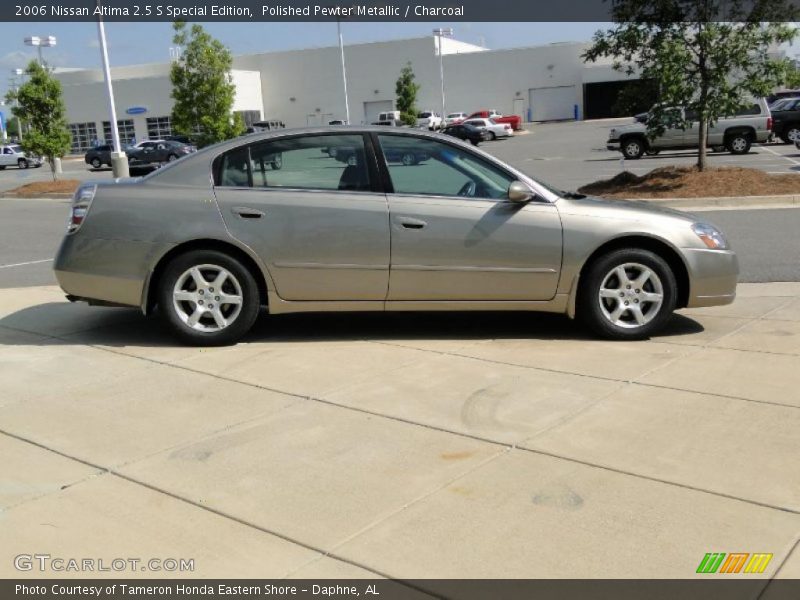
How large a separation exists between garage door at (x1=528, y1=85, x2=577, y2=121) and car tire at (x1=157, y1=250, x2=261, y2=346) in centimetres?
6875

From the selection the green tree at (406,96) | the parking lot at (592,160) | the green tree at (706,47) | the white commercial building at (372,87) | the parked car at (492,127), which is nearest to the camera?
the green tree at (706,47)

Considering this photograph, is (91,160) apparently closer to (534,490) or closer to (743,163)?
(743,163)

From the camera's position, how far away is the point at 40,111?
28531 mm

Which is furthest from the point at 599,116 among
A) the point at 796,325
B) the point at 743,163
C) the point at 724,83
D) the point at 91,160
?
the point at 796,325

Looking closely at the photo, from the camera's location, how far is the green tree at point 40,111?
28.0 meters

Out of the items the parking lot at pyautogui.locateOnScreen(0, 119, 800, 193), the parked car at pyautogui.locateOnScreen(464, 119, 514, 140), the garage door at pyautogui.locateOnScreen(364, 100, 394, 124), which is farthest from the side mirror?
the garage door at pyautogui.locateOnScreen(364, 100, 394, 124)

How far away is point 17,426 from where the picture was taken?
482cm

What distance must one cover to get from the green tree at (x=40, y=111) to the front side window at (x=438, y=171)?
2494cm

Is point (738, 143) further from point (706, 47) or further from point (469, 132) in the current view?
point (469, 132)

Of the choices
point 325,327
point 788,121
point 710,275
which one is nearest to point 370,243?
point 325,327

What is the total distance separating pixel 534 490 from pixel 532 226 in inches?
109

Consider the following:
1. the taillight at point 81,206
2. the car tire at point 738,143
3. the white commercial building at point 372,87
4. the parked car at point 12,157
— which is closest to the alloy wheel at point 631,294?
the taillight at point 81,206

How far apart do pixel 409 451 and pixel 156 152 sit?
137ft

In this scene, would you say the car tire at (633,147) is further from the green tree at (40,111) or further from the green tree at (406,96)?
the green tree at (406,96)
